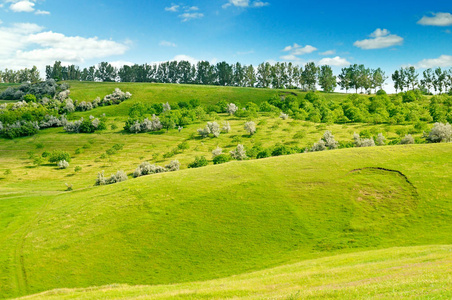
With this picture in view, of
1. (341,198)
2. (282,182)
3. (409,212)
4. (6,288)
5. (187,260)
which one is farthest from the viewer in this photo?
(282,182)

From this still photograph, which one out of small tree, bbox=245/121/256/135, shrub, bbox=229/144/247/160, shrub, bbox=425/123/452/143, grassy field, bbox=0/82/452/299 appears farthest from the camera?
small tree, bbox=245/121/256/135

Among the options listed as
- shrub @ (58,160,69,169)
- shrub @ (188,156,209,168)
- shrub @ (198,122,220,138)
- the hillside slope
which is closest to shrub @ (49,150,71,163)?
shrub @ (58,160,69,169)

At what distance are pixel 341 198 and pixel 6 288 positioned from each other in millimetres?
49377

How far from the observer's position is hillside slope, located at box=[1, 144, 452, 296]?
4209 centimetres

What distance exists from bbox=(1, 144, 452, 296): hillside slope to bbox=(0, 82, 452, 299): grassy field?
0.18 metres

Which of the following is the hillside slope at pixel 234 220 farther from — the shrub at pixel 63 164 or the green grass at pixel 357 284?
the shrub at pixel 63 164

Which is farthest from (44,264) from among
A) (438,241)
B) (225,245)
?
(438,241)

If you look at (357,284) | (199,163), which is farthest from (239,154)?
(357,284)

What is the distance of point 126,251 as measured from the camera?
1786 inches

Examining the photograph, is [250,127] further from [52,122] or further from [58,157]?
[52,122]

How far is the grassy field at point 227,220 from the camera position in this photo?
137 ft

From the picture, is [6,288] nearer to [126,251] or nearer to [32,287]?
[32,287]

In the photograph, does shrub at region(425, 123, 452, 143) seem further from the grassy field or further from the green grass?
the green grass

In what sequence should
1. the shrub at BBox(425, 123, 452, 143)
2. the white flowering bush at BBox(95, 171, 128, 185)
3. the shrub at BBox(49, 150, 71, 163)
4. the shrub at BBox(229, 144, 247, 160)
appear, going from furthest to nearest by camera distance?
1. the shrub at BBox(49, 150, 71, 163)
2. the shrub at BBox(229, 144, 247, 160)
3. the white flowering bush at BBox(95, 171, 128, 185)
4. the shrub at BBox(425, 123, 452, 143)
